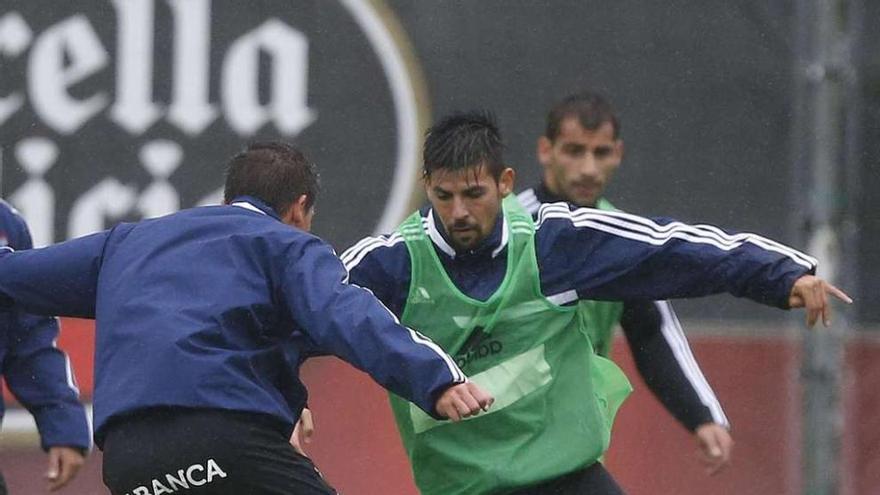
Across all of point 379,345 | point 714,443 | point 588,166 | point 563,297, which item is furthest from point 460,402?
point 588,166

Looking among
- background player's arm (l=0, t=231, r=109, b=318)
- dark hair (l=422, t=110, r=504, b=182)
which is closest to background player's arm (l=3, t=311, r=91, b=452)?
background player's arm (l=0, t=231, r=109, b=318)

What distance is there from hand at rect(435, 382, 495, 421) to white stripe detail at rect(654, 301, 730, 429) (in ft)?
4.88

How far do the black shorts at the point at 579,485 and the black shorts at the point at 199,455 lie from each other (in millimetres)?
832

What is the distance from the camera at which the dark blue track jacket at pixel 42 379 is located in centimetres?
554

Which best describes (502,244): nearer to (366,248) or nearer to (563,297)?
(563,297)

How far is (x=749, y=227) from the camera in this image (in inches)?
276

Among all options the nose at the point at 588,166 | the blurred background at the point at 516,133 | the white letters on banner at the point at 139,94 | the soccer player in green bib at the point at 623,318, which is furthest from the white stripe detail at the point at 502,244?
the white letters on banner at the point at 139,94

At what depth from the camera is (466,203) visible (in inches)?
196

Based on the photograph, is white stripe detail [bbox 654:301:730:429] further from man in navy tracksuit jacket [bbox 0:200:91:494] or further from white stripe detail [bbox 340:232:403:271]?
man in navy tracksuit jacket [bbox 0:200:91:494]

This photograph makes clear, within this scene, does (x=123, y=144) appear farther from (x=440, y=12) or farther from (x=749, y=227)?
→ (x=749, y=227)

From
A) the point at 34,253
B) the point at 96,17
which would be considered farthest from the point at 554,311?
the point at 96,17

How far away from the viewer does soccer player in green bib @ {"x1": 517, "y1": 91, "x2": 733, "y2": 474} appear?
18.1 feet

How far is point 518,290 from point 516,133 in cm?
205

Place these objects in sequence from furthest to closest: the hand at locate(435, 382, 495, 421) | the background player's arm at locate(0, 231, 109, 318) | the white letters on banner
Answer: the white letters on banner
the background player's arm at locate(0, 231, 109, 318)
the hand at locate(435, 382, 495, 421)
